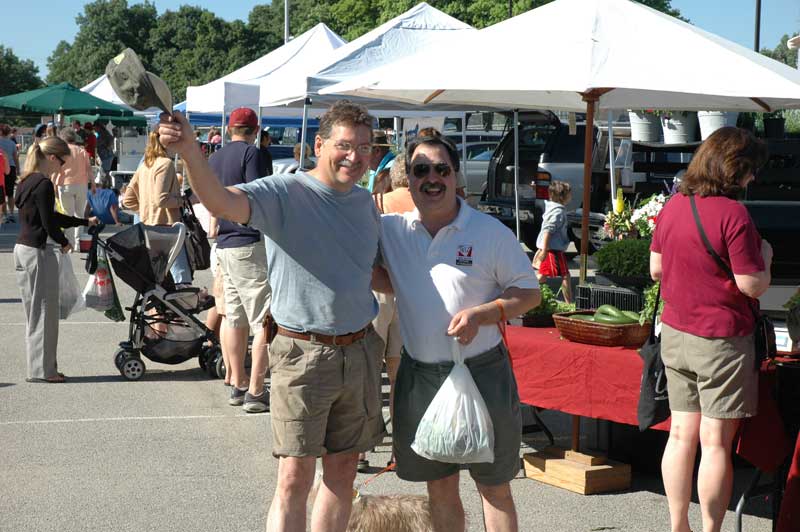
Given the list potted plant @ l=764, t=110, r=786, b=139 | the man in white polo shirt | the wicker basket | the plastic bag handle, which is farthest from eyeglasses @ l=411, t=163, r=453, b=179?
potted plant @ l=764, t=110, r=786, b=139

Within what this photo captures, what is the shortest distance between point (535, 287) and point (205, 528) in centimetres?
221

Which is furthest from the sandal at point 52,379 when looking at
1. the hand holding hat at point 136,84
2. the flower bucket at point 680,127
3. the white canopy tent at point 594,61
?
the flower bucket at point 680,127

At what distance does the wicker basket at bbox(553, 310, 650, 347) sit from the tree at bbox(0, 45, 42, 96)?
293ft

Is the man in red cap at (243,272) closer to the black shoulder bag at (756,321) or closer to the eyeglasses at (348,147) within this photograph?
the eyeglasses at (348,147)

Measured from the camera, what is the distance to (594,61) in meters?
5.46

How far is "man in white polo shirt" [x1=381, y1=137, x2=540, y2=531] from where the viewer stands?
3.86 meters

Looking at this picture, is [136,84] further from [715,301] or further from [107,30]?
[107,30]

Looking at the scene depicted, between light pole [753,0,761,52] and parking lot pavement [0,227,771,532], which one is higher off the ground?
light pole [753,0,761,52]

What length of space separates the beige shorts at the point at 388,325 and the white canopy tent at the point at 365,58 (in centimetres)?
336

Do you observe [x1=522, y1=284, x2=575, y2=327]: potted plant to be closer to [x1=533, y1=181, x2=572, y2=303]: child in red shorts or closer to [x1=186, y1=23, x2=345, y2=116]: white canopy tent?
[x1=533, y1=181, x2=572, y2=303]: child in red shorts

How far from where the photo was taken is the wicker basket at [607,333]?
538 centimetres

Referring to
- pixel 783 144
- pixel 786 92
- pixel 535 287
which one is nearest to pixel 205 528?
pixel 535 287

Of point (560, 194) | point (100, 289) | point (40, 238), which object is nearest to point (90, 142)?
point (560, 194)

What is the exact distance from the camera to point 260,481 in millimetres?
5852
